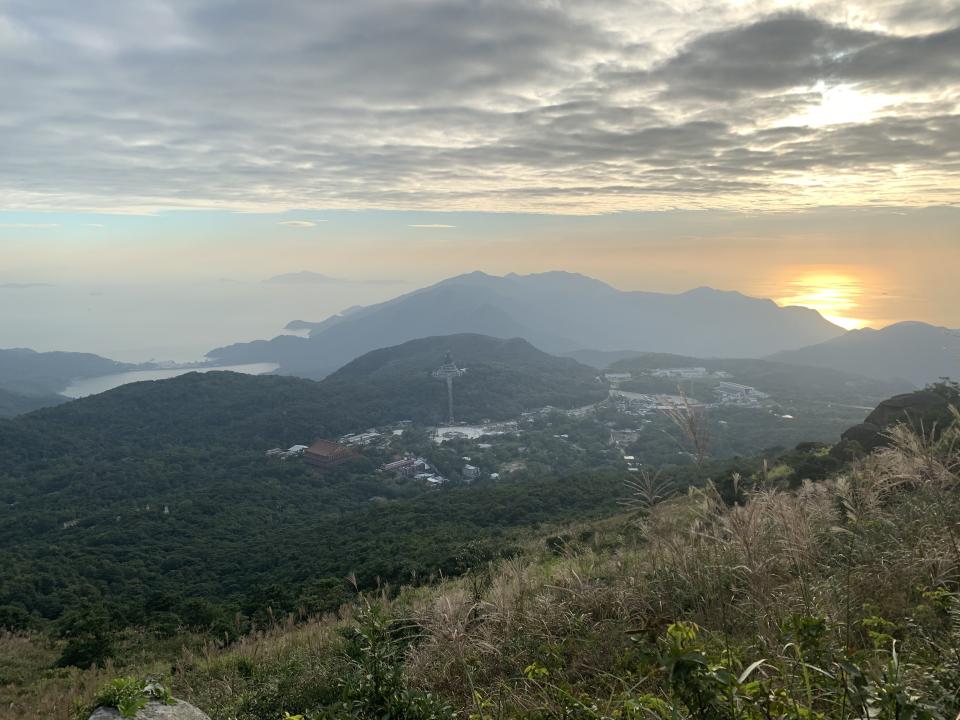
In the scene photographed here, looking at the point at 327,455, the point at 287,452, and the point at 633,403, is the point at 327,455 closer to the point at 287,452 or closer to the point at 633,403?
the point at 287,452

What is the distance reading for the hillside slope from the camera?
10169 centimetres

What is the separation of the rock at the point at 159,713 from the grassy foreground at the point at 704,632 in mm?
380

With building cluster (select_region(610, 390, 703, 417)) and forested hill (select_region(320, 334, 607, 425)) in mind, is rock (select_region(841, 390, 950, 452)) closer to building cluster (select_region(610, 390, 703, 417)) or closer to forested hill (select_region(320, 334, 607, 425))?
building cluster (select_region(610, 390, 703, 417))

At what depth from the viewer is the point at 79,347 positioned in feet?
590

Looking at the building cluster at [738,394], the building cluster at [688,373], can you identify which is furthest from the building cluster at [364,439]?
the building cluster at [688,373]

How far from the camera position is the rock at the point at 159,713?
339 cm

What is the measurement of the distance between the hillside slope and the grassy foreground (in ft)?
373

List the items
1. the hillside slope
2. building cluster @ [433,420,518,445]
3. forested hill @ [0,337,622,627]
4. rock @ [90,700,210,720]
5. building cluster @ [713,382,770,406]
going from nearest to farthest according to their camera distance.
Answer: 1. rock @ [90,700,210,720]
2. forested hill @ [0,337,622,627]
3. building cluster @ [433,420,518,445]
4. building cluster @ [713,382,770,406]
5. the hillside slope

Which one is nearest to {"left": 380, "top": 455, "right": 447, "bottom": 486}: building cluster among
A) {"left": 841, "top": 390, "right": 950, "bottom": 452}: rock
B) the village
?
the village

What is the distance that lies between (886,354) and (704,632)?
143m

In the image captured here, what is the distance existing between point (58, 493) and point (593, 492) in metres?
39.1

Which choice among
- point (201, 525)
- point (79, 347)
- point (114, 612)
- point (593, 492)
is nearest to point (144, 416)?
point (201, 525)

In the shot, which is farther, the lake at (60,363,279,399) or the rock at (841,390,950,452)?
the lake at (60,363,279,399)

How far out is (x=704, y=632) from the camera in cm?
307
